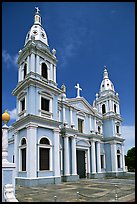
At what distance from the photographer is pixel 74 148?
20578mm

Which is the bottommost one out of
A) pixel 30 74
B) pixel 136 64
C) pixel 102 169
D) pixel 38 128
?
pixel 102 169

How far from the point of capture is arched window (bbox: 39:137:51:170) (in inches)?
640

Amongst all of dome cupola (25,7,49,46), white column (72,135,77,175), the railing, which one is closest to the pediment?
white column (72,135,77,175)

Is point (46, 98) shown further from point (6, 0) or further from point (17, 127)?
point (6, 0)

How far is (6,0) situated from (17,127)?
45.8 feet

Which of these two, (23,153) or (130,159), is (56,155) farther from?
(130,159)

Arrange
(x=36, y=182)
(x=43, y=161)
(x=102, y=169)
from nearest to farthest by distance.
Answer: (x=36, y=182) → (x=43, y=161) → (x=102, y=169)

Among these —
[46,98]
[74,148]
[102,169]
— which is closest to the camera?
[46,98]

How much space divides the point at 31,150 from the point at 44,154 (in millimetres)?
1577

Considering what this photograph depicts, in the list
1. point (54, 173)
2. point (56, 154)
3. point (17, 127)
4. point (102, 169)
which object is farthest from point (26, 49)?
point (102, 169)

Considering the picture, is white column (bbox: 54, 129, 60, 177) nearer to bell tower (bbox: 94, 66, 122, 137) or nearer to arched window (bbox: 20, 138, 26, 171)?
arched window (bbox: 20, 138, 26, 171)

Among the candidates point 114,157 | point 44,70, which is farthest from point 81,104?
point 114,157

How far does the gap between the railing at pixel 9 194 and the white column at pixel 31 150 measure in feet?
22.7

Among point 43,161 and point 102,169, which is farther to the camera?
point 102,169
